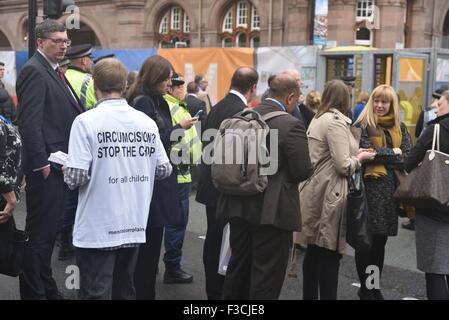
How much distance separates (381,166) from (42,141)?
9.22 ft

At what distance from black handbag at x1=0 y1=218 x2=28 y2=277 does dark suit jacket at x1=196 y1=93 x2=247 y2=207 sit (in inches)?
63.6

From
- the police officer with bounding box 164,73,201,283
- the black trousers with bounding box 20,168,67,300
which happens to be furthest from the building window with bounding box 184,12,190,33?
the black trousers with bounding box 20,168,67,300

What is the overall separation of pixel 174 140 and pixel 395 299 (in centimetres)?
253

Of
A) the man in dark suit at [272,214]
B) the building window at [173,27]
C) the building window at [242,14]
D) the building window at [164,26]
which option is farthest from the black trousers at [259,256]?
the building window at [164,26]

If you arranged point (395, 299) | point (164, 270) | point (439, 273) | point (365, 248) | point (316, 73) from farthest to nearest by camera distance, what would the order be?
point (316, 73) → point (164, 270) → point (395, 299) → point (365, 248) → point (439, 273)

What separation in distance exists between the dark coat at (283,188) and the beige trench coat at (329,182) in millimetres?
622

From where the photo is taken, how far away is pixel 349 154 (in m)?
4.89

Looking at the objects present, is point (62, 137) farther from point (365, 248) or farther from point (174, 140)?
point (365, 248)

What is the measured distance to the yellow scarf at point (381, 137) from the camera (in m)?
5.36

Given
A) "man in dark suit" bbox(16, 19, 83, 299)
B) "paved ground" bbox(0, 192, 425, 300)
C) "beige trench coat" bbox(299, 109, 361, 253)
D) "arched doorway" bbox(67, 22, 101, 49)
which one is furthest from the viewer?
"arched doorway" bbox(67, 22, 101, 49)

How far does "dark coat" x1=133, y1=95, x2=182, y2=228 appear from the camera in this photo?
4.57 m

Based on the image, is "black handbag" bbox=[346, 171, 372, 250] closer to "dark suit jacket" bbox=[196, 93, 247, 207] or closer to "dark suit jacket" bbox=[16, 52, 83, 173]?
"dark suit jacket" bbox=[196, 93, 247, 207]

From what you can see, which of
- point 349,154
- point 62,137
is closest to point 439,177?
point 349,154

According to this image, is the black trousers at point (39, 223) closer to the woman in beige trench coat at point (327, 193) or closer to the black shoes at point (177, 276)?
the black shoes at point (177, 276)
